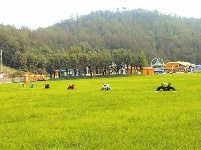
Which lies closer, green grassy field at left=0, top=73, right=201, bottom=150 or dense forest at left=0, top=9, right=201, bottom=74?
green grassy field at left=0, top=73, right=201, bottom=150

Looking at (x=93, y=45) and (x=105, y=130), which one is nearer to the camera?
(x=105, y=130)

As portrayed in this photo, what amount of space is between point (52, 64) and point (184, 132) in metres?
86.1

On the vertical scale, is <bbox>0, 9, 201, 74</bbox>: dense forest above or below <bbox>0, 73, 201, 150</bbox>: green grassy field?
above

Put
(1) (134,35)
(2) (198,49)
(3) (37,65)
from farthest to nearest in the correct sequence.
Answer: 1. (1) (134,35)
2. (2) (198,49)
3. (3) (37,65)

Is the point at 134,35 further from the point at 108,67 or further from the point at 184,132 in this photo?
the point at 184,132

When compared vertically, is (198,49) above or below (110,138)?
above

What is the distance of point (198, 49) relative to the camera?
562ft

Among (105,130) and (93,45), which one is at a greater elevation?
(93,45)

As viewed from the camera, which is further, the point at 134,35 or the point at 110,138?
the point at 134,35

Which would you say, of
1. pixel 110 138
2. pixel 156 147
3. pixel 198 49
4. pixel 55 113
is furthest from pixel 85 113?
pixel 198 49

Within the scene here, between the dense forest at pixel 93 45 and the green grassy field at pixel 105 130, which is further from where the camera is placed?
the dense forest at pixel 93 45

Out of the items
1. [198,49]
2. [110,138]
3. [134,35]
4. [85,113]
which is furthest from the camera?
[134,35]

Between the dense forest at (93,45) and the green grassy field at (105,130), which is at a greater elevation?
the dense forest at (93,45)

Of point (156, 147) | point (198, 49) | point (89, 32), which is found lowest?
point (156, 147)
